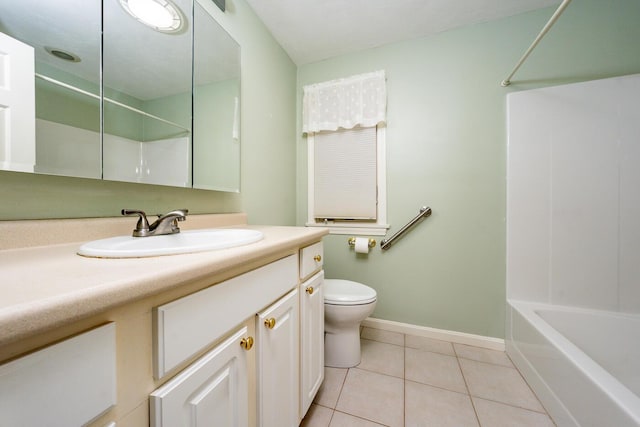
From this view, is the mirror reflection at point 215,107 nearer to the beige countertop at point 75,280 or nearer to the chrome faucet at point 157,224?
the chrome faucet at point 157,224

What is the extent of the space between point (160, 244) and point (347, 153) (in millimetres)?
1413

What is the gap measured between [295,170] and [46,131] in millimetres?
1459

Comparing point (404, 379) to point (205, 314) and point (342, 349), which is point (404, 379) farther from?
point (205, 314)

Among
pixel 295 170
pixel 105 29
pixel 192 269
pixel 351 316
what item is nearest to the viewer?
pixel 192 269

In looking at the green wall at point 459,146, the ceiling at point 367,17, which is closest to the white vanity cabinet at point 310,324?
the green wall at point 459,146

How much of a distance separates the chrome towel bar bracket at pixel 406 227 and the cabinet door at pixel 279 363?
1.04 meters

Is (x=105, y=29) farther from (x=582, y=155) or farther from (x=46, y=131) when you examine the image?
(x=582, y=155)

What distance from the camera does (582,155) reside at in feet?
4.47

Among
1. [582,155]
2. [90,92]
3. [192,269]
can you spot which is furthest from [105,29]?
[582,155]

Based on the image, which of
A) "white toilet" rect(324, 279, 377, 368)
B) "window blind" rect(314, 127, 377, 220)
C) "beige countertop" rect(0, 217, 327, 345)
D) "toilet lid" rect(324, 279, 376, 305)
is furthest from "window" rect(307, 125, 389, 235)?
"beige countertop" rect(0, 217, 327, 345)

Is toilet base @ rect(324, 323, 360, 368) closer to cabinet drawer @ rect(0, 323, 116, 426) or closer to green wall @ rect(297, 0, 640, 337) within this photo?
green wall @ rect(297, 0, 640, 337)

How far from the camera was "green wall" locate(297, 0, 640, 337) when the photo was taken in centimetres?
140

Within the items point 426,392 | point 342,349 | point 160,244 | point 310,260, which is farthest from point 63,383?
point 426,392

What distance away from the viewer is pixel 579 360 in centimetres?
91
